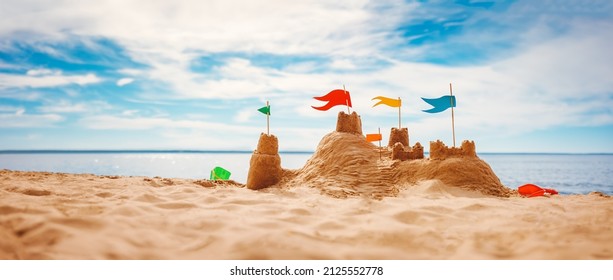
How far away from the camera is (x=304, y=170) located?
6.84 metres

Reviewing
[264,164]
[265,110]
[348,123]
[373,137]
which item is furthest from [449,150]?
[265,110]

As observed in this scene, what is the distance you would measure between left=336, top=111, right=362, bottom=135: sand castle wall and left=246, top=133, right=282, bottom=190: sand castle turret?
124 centimetres

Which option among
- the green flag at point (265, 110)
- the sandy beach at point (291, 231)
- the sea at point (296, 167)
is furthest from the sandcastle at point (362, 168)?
the sea at point (296, 167)

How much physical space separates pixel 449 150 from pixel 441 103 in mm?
905

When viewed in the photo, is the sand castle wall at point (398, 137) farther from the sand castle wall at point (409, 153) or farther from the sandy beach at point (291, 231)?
the sandy beach at point (291, 231)

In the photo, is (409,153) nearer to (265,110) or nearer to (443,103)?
(443,103)

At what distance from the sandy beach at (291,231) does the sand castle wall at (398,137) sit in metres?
3.39

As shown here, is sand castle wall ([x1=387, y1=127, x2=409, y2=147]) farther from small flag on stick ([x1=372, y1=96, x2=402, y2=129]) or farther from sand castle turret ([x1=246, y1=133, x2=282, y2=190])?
sand castle turret ([x1=246, y1=133, x2=282, y2=190])

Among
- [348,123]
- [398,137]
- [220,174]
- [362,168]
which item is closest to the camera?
[362,168]

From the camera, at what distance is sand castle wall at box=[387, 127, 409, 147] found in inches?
→ 296

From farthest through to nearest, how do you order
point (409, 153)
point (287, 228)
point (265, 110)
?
point (265, 110)
point (409, 153)
point (287, 228)

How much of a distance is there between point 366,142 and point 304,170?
4.21ft

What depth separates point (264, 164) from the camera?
6.68m
